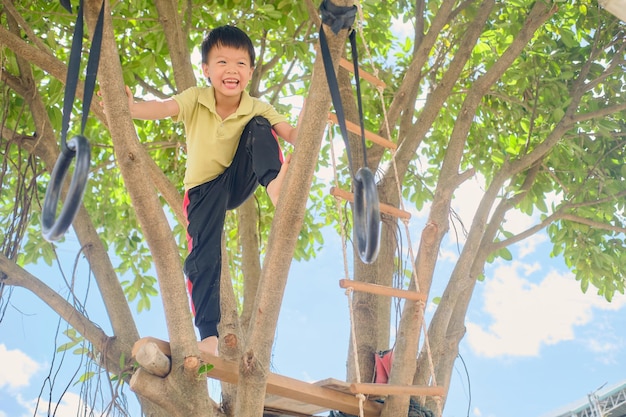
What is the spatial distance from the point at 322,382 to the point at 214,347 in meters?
0.40

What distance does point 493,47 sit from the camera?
4258mm

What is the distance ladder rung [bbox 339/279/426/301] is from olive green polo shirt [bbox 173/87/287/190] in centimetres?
65

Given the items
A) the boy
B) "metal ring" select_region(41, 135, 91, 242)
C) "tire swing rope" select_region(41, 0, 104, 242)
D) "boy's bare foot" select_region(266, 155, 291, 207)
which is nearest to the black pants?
the boy

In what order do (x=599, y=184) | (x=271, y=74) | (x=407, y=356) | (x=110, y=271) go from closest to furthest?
(x=407, y=356) → (x=110, y=271) → (x=599, y=184) → (x=271, y=74)

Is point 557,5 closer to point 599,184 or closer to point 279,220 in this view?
point 599,184

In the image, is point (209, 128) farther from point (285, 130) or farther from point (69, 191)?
point (69, 191)

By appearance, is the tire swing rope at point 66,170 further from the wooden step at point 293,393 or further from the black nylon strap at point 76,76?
the wooden step at point 293,393

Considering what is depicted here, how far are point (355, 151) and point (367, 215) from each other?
1.89 m

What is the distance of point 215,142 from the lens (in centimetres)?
250

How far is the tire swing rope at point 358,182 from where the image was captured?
1521mm

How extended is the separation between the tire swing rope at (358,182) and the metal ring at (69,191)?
588mm

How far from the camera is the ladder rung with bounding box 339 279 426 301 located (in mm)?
2234

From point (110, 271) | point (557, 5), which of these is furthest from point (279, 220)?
point (557, 5)

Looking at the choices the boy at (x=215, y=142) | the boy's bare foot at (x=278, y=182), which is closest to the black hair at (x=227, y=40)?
the boy at (x=215, y=142)
